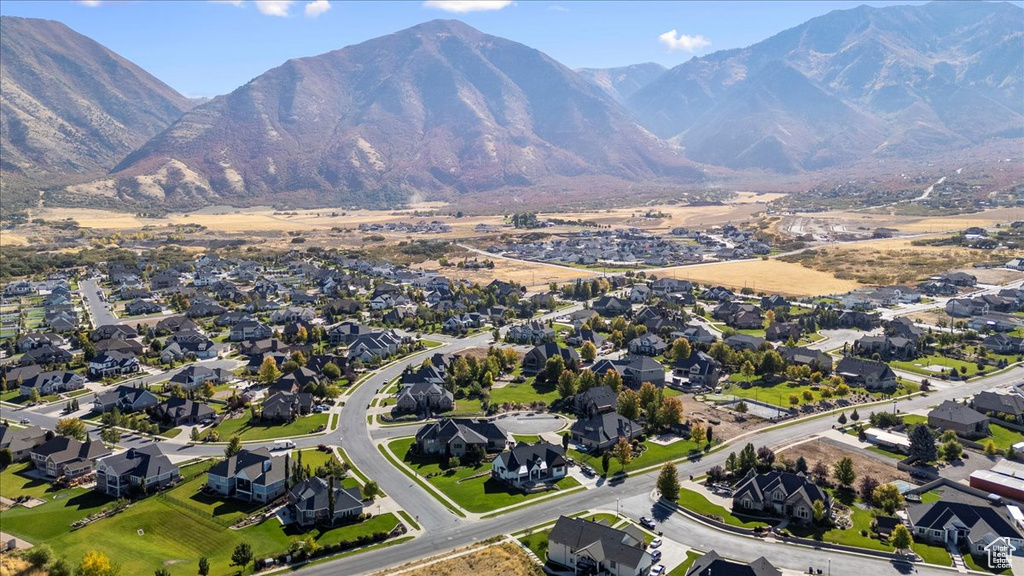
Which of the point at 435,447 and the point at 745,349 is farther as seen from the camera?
Answer: the point at 745,349

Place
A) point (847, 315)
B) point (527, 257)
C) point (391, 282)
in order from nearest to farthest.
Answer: point (847, 315) → point (391, 282) → point (527, 257)

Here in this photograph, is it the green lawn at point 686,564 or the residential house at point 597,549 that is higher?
the residential house at point 597,549

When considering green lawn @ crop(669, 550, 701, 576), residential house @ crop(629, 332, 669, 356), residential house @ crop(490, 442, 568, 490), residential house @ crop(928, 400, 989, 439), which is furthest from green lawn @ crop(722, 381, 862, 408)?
green lawn @ crop(669, 550, 701, 576)

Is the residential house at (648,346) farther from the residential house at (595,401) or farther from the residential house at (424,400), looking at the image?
the residential house at (424,400)

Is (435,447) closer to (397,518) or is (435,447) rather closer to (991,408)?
(397,518)

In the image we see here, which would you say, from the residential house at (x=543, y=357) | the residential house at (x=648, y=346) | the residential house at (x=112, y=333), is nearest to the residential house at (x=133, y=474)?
the residential house at (x=543, y=357)

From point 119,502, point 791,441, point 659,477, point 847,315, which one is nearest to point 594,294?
point 847,315
